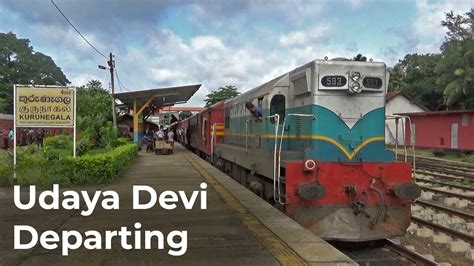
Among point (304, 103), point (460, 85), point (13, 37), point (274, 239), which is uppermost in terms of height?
point (13, 37)

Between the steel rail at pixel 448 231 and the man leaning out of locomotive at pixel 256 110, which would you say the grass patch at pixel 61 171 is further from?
the steel rail at pixel 448 231

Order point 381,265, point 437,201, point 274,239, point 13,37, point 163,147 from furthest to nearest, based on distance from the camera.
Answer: point 13,37 < point 163,147 < point 437,201 < point 381,265 < point 274,239

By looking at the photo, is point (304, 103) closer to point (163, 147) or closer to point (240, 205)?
point (240, 205)

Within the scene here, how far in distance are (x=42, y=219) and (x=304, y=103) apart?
4885mm

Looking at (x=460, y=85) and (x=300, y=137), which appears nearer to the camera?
(x=300, y=137)

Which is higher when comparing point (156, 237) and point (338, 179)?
point (338, 179)

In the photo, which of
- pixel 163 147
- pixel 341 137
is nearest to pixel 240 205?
pixel 341 137

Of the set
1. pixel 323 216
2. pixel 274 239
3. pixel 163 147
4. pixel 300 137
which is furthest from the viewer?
pixel 163 147

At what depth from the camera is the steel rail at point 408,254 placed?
7.25 meters

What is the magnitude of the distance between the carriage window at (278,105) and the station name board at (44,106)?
265 inches

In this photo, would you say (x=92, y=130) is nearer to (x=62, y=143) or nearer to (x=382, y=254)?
(x=62, y=143)

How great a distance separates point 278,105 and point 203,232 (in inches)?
138

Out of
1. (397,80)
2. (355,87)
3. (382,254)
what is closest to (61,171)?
(355,87)

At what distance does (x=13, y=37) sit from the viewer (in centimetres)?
8206
